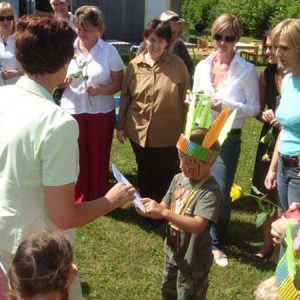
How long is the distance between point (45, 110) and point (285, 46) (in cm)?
178

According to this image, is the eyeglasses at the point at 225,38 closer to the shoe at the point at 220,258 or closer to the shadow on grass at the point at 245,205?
the shoe at the point at 220,258

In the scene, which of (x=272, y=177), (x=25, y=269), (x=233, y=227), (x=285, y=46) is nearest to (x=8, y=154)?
(x=25, y=269)

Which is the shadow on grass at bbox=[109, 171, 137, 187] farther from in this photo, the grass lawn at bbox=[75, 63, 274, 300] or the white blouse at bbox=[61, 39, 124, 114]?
the white blouse at bbox=[61, 39, 124, 114]

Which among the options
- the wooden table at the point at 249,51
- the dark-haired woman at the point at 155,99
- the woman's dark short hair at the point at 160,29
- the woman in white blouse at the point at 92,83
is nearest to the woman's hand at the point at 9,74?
the woman in white blouse at the point at 92,83

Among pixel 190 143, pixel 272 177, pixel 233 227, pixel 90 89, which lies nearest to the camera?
pixel 190 143

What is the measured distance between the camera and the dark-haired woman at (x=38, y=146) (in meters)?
1.94

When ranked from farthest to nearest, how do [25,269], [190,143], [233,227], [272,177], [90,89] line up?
1. [233,227]
2. [90,89]
3. [272,177]
4. [190,143]
5. [25,269]

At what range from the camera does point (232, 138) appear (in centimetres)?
401

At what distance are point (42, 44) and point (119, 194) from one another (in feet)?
2.30

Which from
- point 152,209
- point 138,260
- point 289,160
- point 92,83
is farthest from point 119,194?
point 92,83

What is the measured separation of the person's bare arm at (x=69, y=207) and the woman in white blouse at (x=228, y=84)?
1.83 metres

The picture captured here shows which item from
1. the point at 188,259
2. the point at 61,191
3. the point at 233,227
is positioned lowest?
the point at 233,227

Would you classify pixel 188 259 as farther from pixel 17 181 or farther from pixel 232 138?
pixel 232 138

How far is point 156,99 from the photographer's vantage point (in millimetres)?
4410
